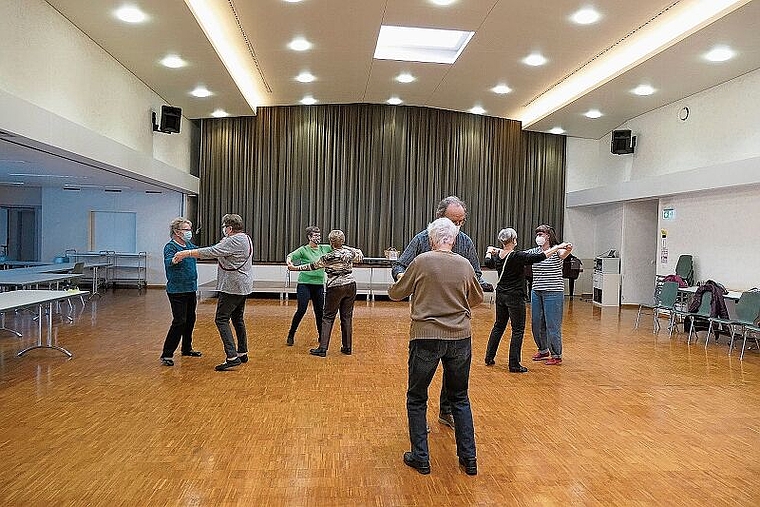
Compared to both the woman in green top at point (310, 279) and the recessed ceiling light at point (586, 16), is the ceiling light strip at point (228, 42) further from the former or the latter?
the recessed ceiling light at point (586, 16)

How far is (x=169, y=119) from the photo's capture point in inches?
470

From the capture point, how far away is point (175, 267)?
6441 mm

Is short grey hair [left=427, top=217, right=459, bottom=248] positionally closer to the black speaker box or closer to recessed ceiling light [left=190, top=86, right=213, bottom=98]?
the black speaker box

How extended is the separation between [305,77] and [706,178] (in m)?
7.42

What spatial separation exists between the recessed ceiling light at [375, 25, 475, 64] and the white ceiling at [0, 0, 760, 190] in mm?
231

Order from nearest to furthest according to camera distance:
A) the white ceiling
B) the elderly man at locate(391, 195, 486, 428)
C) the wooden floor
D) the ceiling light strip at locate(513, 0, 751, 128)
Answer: the wooden floor < the elderly man at locate(391, 195, 486, 428) < the ceiling light strip at locate(513, 0, 751, 128) < the white ceiling

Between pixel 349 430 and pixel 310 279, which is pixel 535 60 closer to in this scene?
pixel 310 279

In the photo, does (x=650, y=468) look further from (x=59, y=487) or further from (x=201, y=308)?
(x=201, y=308)

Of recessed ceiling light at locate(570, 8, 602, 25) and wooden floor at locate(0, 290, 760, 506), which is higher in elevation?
recessed ceiling light at locate(570, 8, 602, 25)

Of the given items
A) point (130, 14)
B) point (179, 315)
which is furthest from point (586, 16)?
point (179, 315)

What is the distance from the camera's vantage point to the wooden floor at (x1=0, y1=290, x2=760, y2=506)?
3.51 meters

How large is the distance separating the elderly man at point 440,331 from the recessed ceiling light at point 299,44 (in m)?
7.15

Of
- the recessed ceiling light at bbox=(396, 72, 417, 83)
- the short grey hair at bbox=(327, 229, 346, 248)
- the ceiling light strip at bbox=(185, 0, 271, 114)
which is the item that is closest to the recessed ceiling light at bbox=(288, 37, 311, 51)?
the ceiling light strip at bbox=(185, 0, 271, 114)

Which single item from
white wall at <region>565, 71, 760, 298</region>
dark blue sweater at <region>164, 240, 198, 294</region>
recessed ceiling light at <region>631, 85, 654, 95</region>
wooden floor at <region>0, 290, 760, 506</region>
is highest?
recessed ceiling light at <region>631, 85, 654, 95</region>
